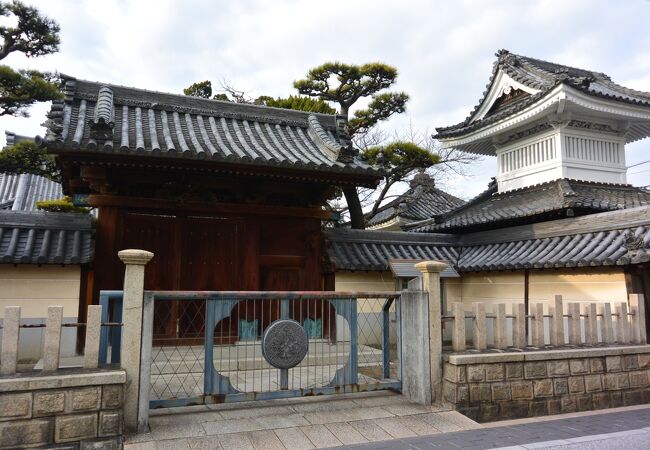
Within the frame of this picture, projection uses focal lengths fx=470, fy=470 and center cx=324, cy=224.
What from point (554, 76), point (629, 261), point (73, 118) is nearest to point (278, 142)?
point (73, 118)

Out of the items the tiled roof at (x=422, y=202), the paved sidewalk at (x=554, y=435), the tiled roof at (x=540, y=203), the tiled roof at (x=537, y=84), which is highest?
the tiled roof at (x=537, y=84)

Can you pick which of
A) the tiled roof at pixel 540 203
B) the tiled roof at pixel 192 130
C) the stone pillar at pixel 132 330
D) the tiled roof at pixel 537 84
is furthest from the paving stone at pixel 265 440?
the tiled roof at pixel 537 84

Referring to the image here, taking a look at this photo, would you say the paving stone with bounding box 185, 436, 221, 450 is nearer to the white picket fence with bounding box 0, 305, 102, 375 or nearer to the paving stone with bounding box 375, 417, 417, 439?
the white picket fence with bounding box 0, 305, 102, 375

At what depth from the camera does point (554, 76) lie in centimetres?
1272

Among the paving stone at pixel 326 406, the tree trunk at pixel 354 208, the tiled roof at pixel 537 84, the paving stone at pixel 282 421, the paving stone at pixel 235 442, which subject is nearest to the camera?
the paving stone at pixel 235 442

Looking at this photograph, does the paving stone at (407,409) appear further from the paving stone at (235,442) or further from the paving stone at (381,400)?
the paving stone at (235,442)

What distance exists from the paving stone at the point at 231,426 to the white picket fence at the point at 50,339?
139 cm

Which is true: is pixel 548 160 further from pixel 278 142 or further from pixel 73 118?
pixel 73 118

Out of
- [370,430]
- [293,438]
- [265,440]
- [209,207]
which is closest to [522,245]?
[209,207]

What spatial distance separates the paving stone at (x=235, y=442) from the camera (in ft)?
15.5

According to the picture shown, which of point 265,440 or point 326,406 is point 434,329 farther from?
point 265,440

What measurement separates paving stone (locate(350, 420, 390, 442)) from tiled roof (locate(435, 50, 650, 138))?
945 cm

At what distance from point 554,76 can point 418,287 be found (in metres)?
9.35

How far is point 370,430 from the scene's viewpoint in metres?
5.31
